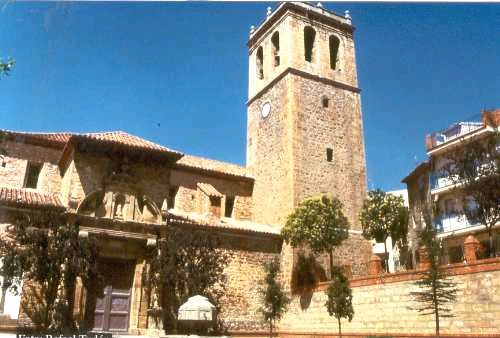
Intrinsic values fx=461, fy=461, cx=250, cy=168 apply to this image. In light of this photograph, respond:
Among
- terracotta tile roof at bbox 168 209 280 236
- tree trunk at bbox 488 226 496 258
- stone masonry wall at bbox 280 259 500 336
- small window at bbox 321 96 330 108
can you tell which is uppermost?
small window at bbox 321 96 330 108

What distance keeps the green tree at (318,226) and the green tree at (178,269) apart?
3.99 m

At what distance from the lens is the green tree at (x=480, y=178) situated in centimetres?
2036

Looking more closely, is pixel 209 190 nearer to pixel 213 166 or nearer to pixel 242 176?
pixel 213 166

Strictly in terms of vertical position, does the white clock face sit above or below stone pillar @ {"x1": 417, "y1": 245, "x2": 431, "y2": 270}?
above

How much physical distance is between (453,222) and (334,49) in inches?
493

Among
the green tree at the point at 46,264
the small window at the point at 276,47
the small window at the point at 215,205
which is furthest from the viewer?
the small window at the point at 276,47

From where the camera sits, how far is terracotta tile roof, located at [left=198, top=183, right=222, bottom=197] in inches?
913

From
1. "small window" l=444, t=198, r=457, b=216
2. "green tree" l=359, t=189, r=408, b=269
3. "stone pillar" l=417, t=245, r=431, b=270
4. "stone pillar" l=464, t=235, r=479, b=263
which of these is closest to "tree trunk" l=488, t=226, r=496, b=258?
"small window" l=444, t=198, r=457, b=216

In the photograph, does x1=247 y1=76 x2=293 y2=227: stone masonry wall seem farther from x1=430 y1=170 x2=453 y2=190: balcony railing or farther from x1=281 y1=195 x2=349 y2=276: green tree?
x1=430 y1=170 x2=453 y2=190: balcony railing

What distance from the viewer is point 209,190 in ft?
77.4

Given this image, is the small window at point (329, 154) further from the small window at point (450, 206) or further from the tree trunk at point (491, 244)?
the tree trunk at point (491, 244)

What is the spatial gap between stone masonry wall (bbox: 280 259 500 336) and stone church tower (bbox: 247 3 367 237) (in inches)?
197

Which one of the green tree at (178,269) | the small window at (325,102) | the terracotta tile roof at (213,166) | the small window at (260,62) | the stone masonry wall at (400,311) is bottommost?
the stone masonry wall at (400,311)

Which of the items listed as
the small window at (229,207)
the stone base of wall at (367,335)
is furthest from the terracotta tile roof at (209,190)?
the stone base of wall at (367,335)
